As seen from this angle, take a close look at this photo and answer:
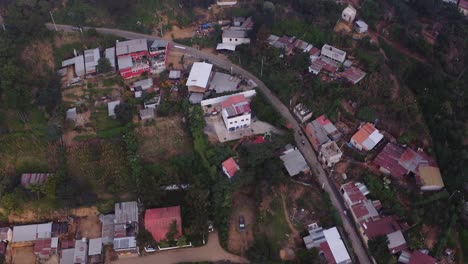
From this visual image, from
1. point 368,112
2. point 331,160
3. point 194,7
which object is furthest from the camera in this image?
point 194,7

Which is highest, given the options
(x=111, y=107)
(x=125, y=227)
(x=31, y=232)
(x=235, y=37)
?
(x=235, y=37)

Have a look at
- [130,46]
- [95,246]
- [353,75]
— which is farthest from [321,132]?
[95,246]

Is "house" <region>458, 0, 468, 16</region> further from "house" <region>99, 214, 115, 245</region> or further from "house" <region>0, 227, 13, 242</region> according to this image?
"house" <region>0, 227, 13, 242</region>

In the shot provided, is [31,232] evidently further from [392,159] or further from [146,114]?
[392,159]

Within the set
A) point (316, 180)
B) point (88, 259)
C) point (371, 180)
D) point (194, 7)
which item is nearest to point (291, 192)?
point (316, 180)

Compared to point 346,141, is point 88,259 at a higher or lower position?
lower

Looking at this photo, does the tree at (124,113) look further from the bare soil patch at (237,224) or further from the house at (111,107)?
the bare soil patch at (237,224)

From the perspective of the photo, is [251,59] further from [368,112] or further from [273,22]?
[368,112]
